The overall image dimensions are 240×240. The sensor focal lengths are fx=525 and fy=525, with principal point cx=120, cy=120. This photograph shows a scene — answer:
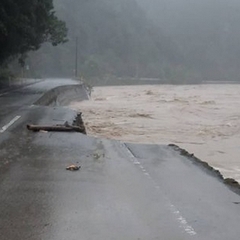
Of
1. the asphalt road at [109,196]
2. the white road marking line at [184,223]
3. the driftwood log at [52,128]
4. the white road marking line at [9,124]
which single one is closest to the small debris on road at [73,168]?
the asphalt road at [109,196]

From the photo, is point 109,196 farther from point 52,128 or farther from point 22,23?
point 22,23

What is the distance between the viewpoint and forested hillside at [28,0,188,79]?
401 feet

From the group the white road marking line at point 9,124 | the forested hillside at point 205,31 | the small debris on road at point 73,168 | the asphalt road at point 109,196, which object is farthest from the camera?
the forested hillside at point 205,31

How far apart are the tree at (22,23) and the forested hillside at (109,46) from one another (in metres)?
81.6

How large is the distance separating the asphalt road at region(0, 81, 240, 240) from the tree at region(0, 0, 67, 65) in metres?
19.1

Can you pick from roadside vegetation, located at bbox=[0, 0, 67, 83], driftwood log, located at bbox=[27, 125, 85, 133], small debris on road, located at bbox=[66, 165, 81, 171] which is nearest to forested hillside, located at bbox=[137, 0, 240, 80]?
roadside vegetation, located at bbox=[0, 0, 67, 83]

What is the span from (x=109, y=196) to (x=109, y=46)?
433 ft

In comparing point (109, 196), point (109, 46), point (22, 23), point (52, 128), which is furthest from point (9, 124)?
point (109, 46)

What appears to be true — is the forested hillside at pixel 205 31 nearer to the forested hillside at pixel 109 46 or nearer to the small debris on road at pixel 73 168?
the forested hillside at pixel 109 46

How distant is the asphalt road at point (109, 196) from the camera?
5.70 m

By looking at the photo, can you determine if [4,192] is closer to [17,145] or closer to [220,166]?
[17,145]

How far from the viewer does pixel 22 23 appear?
3106 cm

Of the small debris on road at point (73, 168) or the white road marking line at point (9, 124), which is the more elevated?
the small debris on road at point (73, 168)

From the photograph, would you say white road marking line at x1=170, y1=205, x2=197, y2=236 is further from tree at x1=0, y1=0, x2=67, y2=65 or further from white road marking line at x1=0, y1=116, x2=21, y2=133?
tree at x1=0, y1=0, x2=67, y2=65
